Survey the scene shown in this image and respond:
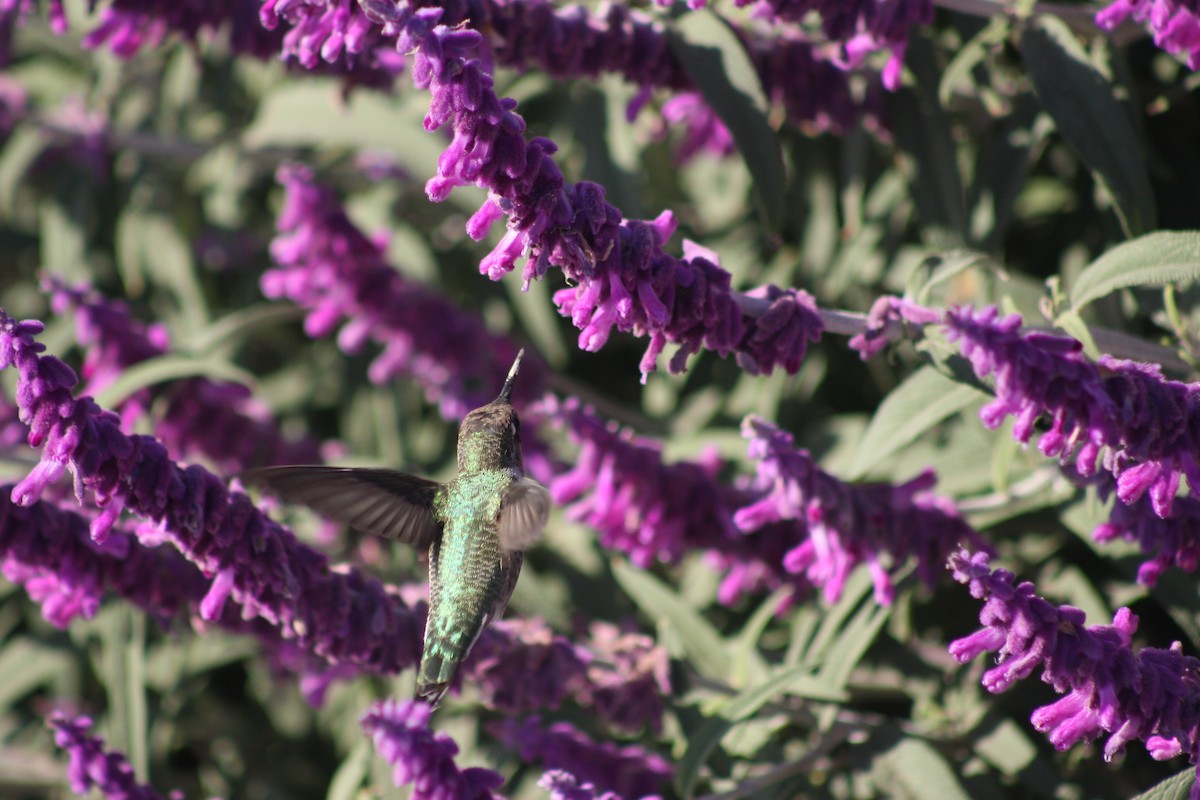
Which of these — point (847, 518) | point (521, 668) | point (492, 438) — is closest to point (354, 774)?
point (521, 668)

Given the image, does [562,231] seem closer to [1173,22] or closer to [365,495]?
[365,495]

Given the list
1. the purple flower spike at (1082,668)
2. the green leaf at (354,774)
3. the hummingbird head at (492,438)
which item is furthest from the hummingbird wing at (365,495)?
the purple flower spike at (1082,668)

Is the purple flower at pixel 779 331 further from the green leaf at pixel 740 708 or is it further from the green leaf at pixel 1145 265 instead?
the green leaf at pixel 740 708

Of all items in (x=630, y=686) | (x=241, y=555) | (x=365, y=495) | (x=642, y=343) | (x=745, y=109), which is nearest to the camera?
(x=241, y=555)

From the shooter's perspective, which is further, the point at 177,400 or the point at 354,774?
the point at 177,400

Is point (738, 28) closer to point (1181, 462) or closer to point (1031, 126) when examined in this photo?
point (1031, 126)

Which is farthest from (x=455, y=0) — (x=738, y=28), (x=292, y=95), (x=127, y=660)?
(x=127, y=660)
